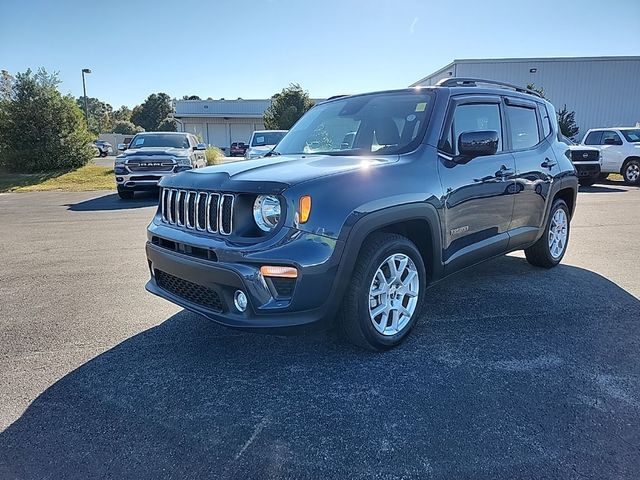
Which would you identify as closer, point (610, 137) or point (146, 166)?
point (146, 166)

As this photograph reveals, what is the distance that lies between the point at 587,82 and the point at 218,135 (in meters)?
36.5

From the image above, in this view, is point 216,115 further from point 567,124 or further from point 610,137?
point 610,137

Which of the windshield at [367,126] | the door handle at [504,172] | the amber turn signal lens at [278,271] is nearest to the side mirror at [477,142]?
the windshield at [367,126]

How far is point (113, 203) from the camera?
477 inches

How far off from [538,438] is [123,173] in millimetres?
Result: 11887

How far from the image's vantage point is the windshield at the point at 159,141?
519 inches

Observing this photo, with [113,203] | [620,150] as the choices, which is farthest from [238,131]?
[620,150]

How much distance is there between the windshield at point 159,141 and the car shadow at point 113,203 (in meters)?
1.39

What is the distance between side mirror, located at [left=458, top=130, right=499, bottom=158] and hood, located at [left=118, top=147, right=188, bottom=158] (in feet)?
33.5

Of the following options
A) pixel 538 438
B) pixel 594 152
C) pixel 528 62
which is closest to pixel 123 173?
pixel 538 438

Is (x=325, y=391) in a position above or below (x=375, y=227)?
below

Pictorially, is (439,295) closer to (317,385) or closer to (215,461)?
(317,385)

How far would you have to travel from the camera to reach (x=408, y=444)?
2334 millimetres

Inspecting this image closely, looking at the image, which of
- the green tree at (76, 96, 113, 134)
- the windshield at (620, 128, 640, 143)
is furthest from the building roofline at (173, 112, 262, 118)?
the windshield at (620, 128, 640, 143)
